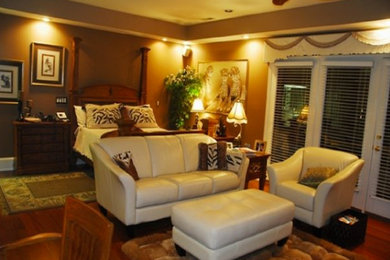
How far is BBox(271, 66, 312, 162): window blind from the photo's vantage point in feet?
17.3

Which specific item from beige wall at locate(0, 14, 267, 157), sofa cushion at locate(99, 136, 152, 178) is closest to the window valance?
beige wall at locate(0, 14, 267, 157)

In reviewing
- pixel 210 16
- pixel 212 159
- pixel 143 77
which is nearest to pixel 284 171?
pixel 212 159

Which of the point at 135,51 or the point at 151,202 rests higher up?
the point at 135,51

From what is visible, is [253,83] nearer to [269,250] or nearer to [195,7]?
[195,7]

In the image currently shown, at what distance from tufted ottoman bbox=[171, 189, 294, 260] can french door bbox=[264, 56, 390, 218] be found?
1961mm

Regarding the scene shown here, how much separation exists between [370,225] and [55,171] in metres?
4.73

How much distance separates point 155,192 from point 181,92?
384 cm

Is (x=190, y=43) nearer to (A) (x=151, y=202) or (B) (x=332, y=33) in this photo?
(B) (x=332, y=33)

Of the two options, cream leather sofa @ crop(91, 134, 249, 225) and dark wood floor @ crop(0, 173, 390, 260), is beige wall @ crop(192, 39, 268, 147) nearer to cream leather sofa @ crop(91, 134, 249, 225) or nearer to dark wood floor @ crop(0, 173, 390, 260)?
cream leather sofa @ crop(91, 134, 249, 225)

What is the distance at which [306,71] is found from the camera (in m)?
5.21

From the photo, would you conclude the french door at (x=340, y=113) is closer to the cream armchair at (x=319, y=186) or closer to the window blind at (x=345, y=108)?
the window blind at (x=345, y=108)

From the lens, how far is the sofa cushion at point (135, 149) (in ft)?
12.3

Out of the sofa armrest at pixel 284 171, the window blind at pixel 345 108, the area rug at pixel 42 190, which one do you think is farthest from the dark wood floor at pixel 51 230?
the window blind at pixel 345 108

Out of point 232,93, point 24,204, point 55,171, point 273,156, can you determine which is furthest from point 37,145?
point 273,156
